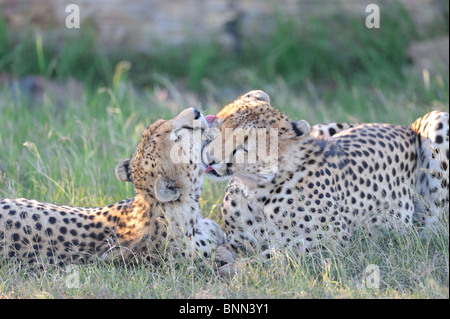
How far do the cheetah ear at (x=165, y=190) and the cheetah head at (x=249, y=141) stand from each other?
0.23m

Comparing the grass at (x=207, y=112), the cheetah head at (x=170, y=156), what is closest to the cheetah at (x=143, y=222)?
the cheetah head at (x=170, y=156)

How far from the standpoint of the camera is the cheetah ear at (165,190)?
14.0 feet

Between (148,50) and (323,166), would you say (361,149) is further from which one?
(148,50)

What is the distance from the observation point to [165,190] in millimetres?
4293

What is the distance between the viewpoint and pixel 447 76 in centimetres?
753

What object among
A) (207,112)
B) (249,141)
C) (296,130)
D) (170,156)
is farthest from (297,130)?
(207,112)

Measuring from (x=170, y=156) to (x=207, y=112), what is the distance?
112 inches

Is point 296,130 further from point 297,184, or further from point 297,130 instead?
point 297,184

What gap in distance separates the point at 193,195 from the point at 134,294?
764mm

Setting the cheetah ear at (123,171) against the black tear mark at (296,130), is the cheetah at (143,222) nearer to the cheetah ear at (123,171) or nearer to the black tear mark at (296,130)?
the cheetah ear at (123,171)

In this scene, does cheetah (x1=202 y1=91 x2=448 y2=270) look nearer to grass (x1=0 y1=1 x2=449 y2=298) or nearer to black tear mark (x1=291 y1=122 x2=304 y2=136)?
black tear mark (x1=291 y1=122 x2=304 y2=136)

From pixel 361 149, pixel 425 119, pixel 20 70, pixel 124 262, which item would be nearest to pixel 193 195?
pixel 124 262

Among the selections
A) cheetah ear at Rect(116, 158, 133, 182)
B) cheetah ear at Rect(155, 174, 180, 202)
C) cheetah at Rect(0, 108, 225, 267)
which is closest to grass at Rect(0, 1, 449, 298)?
cheetah at Rect(0, 108, 225, 267)
